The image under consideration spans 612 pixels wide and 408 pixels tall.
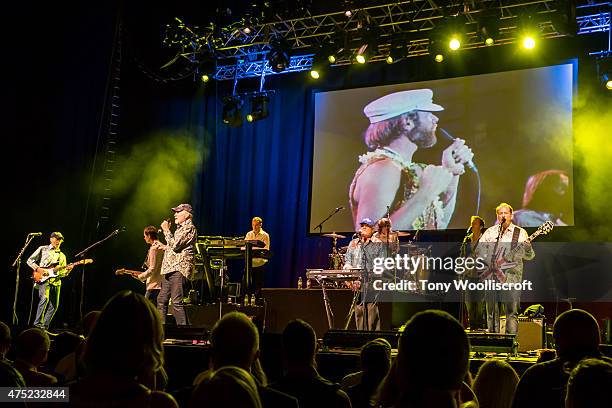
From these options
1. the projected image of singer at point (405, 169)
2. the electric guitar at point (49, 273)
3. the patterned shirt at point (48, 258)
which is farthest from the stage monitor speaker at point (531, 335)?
the patterned shirt at point (48, 258)

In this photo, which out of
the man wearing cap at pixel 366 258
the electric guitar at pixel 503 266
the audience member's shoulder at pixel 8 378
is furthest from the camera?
the man wearing cap at pixel 366 258

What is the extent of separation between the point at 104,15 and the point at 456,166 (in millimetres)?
7448

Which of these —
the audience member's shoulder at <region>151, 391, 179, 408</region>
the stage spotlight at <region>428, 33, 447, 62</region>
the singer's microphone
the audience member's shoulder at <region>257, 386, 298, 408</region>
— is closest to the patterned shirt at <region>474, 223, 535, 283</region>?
the singer's microphone

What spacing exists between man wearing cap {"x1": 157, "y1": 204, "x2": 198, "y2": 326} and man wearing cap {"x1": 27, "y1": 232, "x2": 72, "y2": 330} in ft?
10.7

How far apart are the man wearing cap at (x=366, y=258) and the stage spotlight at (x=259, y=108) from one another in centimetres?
367

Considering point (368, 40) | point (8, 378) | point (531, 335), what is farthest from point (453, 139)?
point (8, 378)

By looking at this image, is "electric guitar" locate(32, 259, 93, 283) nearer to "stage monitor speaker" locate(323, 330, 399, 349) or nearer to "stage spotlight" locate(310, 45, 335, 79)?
"stage spotlight" locate(310, 45, 335, 79)

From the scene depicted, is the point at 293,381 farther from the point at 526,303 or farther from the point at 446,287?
the point at 526,303

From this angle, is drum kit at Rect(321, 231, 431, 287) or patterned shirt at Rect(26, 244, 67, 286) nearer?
drum kit at Rect(321, 231, 431, 287)

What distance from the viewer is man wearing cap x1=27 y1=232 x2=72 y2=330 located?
1216 centimetres

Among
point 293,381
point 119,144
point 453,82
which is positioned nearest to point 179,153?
point 119,144

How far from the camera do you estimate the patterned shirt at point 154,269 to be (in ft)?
35.7

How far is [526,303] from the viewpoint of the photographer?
11.5 meters

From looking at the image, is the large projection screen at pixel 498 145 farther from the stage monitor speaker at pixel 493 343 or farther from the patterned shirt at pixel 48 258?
the patterned shirt at pixel 48 258
